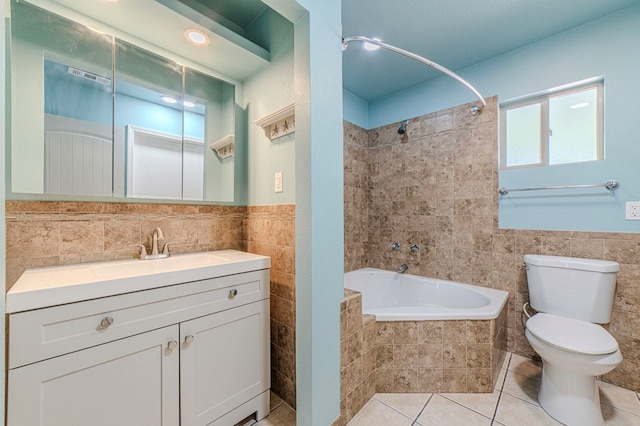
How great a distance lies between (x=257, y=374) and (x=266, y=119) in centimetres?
149

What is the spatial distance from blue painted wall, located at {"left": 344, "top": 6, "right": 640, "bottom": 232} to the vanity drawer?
7.40 ft

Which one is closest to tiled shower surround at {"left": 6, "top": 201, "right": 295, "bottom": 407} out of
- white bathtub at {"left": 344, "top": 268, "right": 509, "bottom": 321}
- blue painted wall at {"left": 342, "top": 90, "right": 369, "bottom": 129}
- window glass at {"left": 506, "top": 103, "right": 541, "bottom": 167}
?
white bathtub at {"left": 344, "top": 268, "right": 509, "bottom": 321}

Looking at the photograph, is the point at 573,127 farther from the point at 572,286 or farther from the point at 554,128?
the point at 572,286

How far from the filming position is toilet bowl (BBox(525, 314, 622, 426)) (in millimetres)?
1273

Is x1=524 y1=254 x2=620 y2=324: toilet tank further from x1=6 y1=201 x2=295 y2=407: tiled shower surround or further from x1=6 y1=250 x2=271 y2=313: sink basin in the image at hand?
x1=6 y1=250 x2=271 y2=313: sink basin

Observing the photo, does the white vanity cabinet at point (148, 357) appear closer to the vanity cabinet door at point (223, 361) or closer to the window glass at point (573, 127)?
the vanity cabinet door at point (223, 361)

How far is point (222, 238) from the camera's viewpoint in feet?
5.87

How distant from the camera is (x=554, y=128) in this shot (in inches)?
78.2

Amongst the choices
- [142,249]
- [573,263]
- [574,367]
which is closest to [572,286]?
[573,263]

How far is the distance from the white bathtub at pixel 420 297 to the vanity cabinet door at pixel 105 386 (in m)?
1.17

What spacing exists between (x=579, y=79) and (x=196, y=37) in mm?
2602

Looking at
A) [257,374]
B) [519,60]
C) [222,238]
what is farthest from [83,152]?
[519,60]

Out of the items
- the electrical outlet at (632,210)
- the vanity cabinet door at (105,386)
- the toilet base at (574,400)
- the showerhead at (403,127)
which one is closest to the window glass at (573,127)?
the electrical outlet at (632,210)

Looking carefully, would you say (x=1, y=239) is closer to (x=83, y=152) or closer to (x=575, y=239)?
(x=83, y=152)
